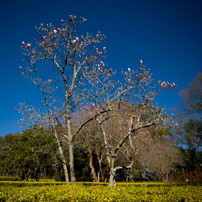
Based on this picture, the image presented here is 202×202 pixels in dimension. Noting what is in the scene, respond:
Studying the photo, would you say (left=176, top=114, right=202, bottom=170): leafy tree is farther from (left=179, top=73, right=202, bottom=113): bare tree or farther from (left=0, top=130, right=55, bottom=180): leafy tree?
(left=0, top=130, right=55, bottom=180): leafy tree

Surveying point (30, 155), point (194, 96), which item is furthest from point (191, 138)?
point (30, 155)

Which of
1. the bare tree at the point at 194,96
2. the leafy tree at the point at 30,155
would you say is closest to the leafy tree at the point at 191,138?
the bare tree at the point at 194,96

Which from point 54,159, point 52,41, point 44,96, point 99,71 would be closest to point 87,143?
point 54,159

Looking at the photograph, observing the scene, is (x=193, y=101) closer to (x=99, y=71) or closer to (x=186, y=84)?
(x=186, y=84)

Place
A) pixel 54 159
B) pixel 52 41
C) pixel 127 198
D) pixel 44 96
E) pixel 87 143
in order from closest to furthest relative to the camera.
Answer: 1. pixel 127 198
2. pixel 52 41
3. pixel 44 96
4. pixel 87 143
5. pixel 54 159

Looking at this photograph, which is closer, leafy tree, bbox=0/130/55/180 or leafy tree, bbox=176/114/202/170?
leafy tree, bbox=0/130/55/180

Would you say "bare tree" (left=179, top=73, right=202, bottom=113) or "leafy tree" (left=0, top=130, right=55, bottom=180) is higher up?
"bare tree" (left=179, top=73, right=202, bottom=113)

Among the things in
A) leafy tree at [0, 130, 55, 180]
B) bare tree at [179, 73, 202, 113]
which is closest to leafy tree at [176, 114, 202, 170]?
bare tree at [179, 73, 202, 113]

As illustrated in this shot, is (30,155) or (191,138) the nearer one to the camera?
(30,155)

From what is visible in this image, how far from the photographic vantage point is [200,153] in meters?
22.6

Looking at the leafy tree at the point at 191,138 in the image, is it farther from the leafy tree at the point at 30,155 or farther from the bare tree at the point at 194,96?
the leafy tree at the point at 30,155

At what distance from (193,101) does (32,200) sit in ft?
55.9

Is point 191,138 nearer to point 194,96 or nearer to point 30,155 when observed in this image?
point 194,96

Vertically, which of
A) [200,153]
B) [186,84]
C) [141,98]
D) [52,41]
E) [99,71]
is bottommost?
[200,153]
